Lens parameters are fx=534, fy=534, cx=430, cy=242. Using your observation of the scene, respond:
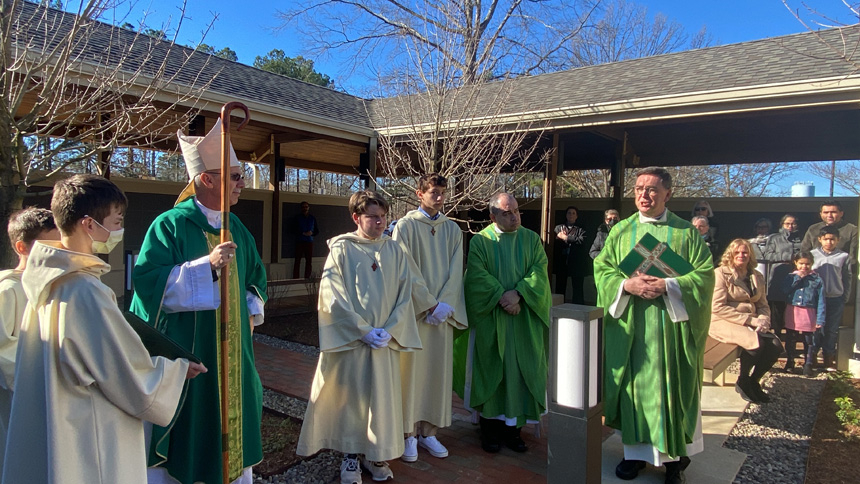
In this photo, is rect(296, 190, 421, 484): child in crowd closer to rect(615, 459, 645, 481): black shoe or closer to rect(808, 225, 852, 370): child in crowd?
rect(615, 459, 645, 481): black shoe

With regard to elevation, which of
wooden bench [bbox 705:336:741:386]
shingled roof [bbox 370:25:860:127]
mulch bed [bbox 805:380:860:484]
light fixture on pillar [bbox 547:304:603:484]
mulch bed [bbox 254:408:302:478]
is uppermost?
shingled roof [bbox 370:25:860:127]

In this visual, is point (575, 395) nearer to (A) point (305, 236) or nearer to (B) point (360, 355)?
(B) point (360, 355)

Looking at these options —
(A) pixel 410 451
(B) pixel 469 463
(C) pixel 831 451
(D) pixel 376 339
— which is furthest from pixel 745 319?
(D) pixel 376 339

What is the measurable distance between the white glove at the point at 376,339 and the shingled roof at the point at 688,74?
5133 mm

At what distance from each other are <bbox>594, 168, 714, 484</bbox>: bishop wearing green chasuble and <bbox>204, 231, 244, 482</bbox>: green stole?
2.26 metres

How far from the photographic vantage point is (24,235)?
2631 millimetres

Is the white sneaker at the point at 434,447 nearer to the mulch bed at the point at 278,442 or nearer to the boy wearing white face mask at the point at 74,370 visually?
the mulch bed at the point at 278,442

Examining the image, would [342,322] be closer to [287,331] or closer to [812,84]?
[287,331]

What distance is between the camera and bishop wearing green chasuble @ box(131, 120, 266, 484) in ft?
8.55

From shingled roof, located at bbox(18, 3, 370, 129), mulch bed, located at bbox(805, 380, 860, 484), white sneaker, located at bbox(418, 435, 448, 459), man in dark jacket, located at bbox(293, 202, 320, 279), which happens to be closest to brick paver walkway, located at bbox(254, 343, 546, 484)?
white sneaker, located at bbox(418, 435, 448, 459)

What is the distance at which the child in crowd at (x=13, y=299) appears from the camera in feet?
7.49

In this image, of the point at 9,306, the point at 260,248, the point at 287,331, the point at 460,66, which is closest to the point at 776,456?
the point at 9,306

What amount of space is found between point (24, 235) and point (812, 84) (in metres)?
7.54

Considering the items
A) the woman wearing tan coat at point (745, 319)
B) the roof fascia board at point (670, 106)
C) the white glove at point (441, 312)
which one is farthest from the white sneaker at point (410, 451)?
the roof fascia board at point (670, 106)
